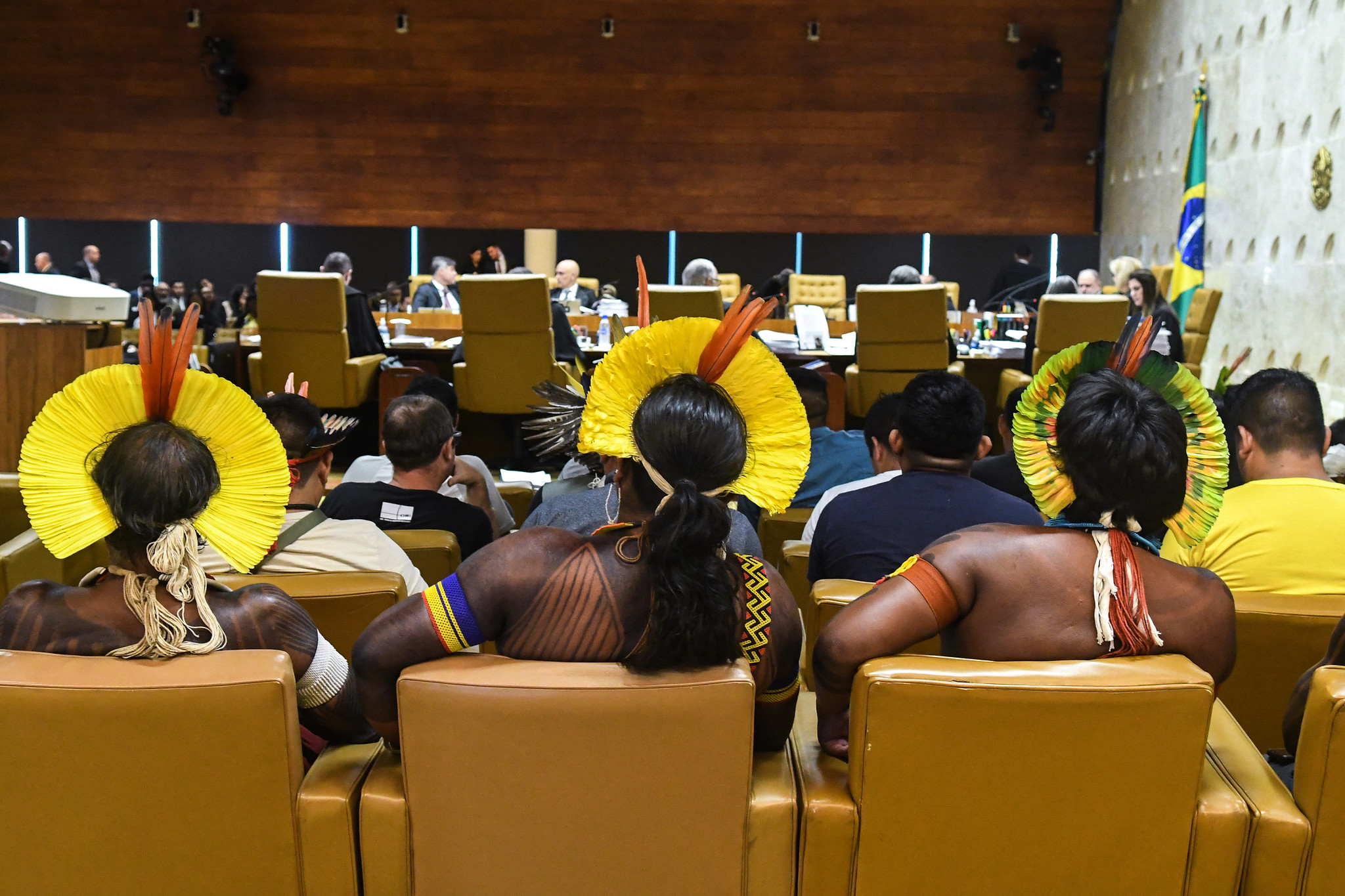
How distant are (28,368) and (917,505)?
8.94 feet

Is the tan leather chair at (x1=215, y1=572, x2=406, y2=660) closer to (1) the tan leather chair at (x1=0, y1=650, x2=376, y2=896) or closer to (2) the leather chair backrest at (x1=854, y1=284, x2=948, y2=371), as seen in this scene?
(1) the tan leather chair at (x1=0, y1=650, x2=376, y2=896)

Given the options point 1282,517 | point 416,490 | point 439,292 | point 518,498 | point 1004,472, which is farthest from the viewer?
point 439,292

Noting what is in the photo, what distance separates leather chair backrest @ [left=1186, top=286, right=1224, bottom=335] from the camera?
7867mm

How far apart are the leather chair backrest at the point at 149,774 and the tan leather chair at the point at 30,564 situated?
2.98ft

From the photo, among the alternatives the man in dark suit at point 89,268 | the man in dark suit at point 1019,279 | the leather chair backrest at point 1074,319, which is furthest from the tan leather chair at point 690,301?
the man in dark suit at point 89,268

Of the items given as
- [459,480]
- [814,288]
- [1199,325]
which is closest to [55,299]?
[459,480]

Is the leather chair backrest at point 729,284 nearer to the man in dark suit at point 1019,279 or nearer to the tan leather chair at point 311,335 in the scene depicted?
the man in dark suit at point 1019,279

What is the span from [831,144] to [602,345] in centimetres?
494

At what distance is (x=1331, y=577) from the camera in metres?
2.12

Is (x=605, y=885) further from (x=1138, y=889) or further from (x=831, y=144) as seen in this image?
(x=831, y=144)

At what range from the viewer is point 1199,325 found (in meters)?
7.95

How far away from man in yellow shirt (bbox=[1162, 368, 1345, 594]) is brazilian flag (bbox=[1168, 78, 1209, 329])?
22.1 feet

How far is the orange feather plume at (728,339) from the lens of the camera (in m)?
1.52

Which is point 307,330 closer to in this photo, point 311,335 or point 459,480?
point 311,335
